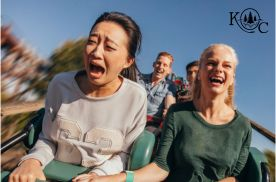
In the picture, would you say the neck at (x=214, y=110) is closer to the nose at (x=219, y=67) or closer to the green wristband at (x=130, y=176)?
the nose at (x=219, y=67)

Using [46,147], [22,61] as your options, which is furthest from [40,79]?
[46,147]

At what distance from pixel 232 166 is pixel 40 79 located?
3.59 m

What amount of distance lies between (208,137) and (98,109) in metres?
0.38

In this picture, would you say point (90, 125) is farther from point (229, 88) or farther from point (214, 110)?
point (229, 88)

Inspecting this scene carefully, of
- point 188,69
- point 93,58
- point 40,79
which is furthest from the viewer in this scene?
point 40,79

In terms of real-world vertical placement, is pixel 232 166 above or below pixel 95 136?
below

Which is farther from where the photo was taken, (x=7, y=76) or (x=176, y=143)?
(x=7, y=76)

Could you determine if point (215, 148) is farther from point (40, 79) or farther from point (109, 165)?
point (40, 79)

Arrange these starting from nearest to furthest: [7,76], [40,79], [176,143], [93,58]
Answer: [93,58], [176,143], [7,76], [40,79]

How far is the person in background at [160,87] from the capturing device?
272 centimetres

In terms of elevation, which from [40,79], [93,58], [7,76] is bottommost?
[40,79]

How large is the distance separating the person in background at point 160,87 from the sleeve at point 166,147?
139cm

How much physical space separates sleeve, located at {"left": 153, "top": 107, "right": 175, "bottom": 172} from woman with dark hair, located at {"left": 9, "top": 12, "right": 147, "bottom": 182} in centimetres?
9

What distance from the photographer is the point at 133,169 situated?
46.7 inches
